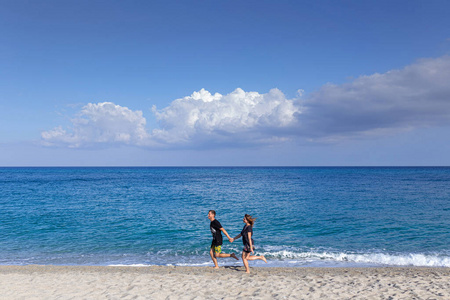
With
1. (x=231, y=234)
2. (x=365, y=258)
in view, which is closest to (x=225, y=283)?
(x=365, y=258)

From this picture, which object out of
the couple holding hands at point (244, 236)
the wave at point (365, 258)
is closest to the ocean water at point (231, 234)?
the wave at point (365, 258)

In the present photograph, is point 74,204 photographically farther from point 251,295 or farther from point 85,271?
point 251,295

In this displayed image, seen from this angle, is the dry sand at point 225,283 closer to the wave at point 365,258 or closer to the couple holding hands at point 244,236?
the couple holding hands at point 244,236

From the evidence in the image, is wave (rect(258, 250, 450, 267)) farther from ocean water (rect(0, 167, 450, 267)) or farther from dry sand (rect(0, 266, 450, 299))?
dry sand (rect(0, 266, 450, 299))

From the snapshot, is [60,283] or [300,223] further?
[300,223]

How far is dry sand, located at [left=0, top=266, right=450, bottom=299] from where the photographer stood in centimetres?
903

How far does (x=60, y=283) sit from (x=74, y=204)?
2795cm

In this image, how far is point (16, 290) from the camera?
970cm

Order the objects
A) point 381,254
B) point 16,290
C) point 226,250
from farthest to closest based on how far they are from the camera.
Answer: point 226,250
point 381,254
point 16,290

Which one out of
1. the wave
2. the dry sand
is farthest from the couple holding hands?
the wave

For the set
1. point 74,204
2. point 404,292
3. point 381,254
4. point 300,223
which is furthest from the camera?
point 74,204

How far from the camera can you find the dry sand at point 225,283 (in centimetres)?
903

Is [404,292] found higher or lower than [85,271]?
higher

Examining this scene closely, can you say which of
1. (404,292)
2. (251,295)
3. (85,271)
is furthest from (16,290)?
(404,292)
